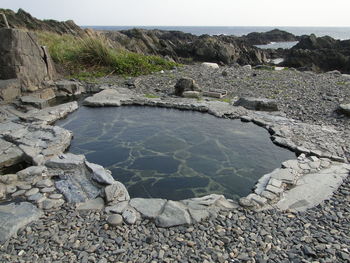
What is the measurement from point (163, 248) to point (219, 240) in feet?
2.65

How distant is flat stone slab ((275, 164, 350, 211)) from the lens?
5020mm

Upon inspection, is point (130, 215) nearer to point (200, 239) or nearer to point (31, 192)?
point (200, 239)

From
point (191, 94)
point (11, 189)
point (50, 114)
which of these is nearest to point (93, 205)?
point (11, 189)

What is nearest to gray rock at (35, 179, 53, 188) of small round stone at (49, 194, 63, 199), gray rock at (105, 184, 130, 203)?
small round stone at (49, 194, 63, 199)

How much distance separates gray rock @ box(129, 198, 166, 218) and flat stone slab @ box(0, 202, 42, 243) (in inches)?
59.7

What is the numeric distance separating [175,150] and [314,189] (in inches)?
132

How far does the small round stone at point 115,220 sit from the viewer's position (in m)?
4.35

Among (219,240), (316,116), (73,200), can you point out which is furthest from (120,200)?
(316,116)

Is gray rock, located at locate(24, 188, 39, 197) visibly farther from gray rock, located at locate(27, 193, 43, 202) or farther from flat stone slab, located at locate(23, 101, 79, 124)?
flat stone slab, located at locate(23, 101, 79, 124)

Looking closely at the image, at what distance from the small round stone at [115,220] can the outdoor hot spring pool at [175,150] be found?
1.04 m

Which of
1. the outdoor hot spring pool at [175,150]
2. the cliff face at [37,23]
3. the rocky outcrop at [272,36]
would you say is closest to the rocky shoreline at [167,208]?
the outdoor hot spring pool at [175,150]

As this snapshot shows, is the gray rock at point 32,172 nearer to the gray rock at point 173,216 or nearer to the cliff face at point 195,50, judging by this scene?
the gray rock at point 173,216

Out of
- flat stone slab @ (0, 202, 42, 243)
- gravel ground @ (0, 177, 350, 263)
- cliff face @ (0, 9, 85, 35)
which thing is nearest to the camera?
gravel ground @ (0, 177, 350, 263)

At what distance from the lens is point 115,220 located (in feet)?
14.4
